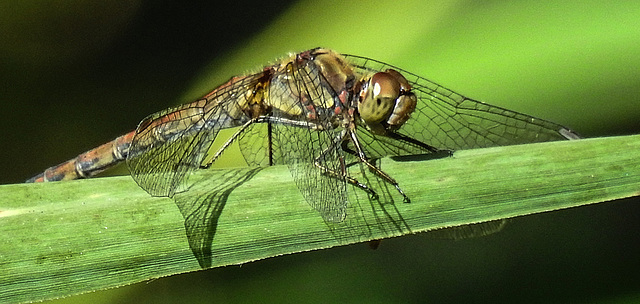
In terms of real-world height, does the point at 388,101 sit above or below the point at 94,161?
above

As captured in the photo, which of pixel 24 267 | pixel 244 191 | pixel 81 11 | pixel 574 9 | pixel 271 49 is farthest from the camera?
pixel 81 11

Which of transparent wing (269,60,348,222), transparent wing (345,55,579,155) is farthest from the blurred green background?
transparent wing (269,60,348,222)

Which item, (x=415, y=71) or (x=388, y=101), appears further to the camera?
(x=415, y=71)

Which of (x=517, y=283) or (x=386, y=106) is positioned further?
(x=386, y=106)

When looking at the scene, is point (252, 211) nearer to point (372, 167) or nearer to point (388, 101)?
point (372, 167)

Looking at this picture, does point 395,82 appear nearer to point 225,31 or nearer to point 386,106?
point 386,106

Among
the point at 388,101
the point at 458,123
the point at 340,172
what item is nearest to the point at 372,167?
the point at 340,172

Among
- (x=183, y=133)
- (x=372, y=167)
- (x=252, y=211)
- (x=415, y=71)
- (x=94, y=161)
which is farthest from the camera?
(x=94, y=161)

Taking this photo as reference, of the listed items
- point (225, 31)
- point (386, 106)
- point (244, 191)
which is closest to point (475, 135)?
point (386, 106)
